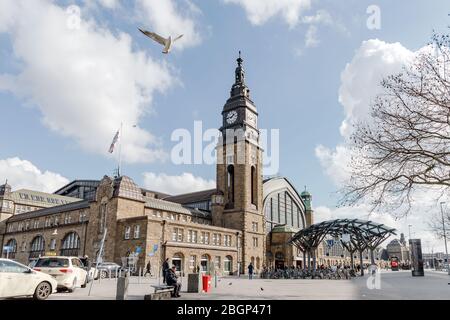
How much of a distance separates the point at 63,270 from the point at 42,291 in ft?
13.4

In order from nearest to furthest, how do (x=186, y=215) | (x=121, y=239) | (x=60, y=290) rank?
(x=60, y=290), (x=121, y=239), (x=186, y=215)

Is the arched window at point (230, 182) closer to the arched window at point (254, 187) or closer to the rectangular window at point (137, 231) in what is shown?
the arched window at point (254, 187)

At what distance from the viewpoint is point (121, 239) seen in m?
45.2

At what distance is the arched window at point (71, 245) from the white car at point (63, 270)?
36.1 m

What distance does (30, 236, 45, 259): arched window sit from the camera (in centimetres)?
6085

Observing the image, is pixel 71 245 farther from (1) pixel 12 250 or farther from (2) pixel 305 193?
(2) pixel 305 193

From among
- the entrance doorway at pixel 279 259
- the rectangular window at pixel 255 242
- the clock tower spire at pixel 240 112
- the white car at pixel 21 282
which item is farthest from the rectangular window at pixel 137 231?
the entrance doorway at pixel 279 259

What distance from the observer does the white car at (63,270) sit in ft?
58.5

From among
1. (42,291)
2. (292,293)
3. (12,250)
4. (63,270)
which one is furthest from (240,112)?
(42,291)

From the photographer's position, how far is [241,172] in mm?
61688
